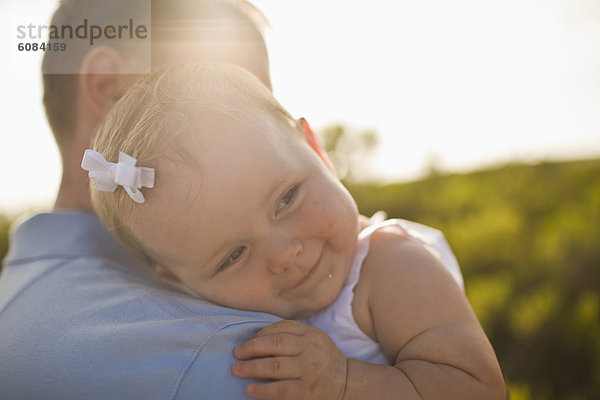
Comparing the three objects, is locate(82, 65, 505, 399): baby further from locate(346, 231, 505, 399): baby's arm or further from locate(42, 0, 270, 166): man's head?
locate(42, 0, 270, 166): man's head

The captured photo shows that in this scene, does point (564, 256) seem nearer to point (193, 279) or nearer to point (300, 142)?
point (300, 142)

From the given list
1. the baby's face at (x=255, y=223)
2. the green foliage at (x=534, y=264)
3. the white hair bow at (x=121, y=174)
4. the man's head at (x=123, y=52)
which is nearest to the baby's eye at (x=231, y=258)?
the baby's face at (x=255, y=223)

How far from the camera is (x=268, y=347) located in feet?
3.50

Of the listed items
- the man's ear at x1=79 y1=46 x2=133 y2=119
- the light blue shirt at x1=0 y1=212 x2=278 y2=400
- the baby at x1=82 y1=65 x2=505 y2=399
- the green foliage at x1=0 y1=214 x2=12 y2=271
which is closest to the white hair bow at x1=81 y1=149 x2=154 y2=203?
the baby at x1=82 y1=65 x2=505 y2=399

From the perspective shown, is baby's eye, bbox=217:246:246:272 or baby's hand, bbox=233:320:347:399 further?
baby's eye, bbox=217:246:246:272

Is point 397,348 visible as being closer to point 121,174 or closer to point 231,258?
point 231,258

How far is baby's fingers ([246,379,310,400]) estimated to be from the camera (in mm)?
1029

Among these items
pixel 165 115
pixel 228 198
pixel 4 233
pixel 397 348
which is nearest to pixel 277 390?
pixel 397 348

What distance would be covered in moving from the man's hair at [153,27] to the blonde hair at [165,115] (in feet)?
1.48

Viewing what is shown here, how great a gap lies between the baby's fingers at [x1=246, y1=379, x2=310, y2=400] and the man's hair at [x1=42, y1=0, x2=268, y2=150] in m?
1.37

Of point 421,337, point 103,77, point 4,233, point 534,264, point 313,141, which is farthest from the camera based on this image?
point 4,233

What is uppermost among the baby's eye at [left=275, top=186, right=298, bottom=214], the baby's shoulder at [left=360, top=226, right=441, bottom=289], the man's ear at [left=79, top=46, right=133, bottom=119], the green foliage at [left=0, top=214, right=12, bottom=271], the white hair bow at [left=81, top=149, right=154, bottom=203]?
the man's ear at [left=79, top=46, right=133, bottom=119]

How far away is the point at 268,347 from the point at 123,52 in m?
1.40

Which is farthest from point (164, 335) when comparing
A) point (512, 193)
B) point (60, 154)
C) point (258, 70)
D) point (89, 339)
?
point (512, 193)
